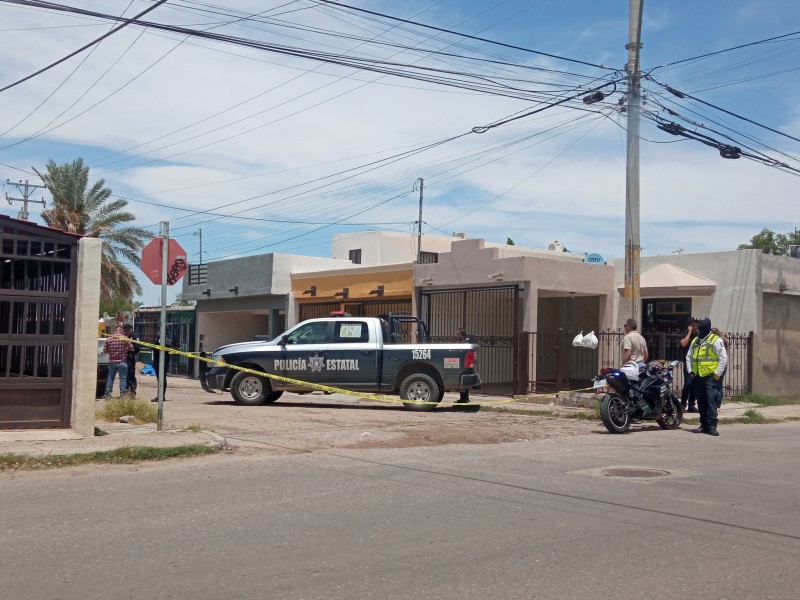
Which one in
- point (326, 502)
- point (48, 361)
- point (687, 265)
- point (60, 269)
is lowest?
point (326, 502)

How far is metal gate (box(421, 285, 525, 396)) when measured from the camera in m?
23.3

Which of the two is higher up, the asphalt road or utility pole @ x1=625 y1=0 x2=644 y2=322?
utility pole @ x1=625 y1=0 x2=644 y2=322

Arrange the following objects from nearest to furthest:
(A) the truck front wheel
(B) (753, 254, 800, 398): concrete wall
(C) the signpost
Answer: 1. (C) the signpost
2. (A) the truck front wheel
3. (B) (753, 254, 800, 398): concrete wall

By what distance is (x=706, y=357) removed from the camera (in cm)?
1375

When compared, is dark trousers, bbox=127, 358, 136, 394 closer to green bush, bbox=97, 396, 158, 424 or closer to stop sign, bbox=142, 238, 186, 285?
green bush, bbox=97, 396, 158, 424

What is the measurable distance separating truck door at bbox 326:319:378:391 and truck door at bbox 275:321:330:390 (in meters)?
0.18

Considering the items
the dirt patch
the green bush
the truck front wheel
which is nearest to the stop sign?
the dirt patch

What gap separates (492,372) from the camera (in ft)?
81.6

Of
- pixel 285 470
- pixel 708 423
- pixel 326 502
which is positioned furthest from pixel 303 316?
pixel 326 502

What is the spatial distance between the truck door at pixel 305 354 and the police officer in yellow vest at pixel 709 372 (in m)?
7.57

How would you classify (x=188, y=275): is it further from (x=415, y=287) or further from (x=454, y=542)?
(x=454, y=542)

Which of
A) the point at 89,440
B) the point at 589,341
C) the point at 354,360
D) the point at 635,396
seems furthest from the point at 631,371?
the point at 89,440

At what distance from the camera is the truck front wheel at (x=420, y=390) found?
57.2ft

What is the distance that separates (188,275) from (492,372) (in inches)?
625
